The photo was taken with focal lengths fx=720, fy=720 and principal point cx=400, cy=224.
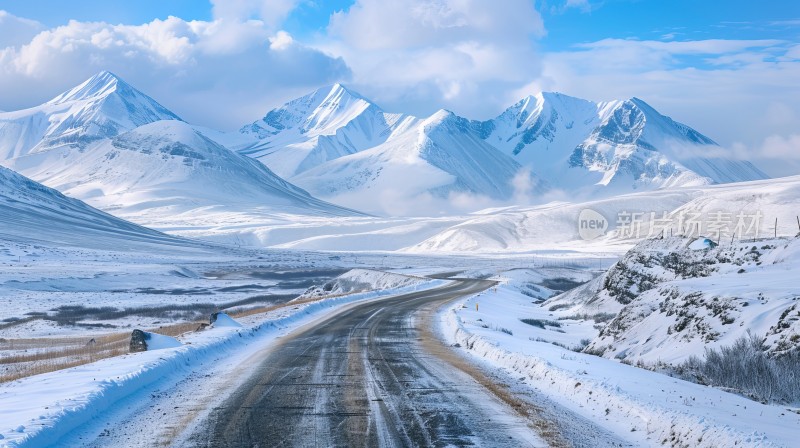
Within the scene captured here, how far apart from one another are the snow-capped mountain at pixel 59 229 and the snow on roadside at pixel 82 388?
138 meters

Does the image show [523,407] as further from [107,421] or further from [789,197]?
[789,197]

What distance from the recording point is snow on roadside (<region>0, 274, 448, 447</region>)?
8934 mm

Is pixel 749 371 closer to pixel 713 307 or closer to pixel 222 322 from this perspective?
pixel 713 307

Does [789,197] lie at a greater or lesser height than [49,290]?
greater

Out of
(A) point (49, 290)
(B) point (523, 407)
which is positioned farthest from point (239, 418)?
(A) point (49, 290)

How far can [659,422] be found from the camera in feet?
30.6

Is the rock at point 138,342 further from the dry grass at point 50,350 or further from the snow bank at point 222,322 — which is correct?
the snow bank at point 222,322

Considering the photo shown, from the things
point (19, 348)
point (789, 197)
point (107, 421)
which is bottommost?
point (19, 348)

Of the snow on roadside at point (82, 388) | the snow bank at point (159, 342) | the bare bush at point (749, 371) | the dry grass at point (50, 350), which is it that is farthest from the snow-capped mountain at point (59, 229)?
the bare bush at point (749, 371)

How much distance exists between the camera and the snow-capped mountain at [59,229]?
502ft

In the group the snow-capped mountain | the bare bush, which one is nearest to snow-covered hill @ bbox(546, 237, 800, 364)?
the bare bush

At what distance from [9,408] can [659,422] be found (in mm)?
8961

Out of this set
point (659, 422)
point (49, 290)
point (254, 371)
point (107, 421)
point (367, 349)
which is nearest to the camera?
point (659, 422)

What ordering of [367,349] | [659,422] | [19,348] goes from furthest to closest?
[19,348]
[367,349]
[659,422]
